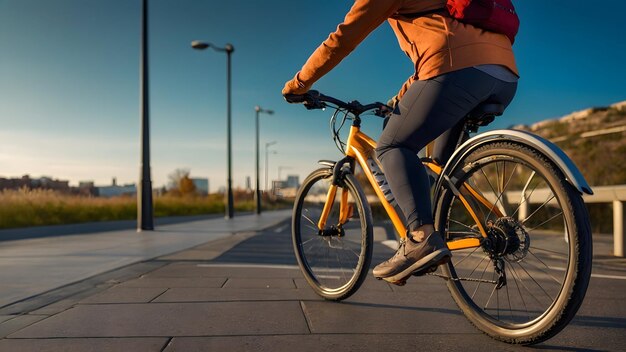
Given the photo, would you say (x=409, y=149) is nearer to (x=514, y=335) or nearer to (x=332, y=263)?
(x=514, y=335)

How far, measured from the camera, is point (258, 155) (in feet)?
115

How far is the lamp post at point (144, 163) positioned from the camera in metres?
12.3

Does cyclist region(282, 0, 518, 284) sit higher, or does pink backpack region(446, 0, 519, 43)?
pink backpack region(446, 0, 519, 43)

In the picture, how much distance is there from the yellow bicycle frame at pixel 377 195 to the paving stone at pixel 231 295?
1.72 ft

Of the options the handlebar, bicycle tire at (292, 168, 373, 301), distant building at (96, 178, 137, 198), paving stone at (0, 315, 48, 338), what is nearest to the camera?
paving stone at (0, 315, 48, 338)

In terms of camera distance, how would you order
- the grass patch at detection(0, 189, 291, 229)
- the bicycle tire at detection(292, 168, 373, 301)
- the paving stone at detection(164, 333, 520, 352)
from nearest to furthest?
the paving stone at detection(164, 333, 520, 352) → the bicycle tire at detection(292, 168, 373, 301) → the grass patch at detection(0, 189, 291, 229)

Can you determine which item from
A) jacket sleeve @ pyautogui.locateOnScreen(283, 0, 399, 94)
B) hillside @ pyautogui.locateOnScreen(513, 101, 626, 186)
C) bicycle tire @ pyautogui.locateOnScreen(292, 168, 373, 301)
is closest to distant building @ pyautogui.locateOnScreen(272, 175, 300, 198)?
bicycle tire @ pyautogui.locateOnScreen(292, 168, 373, 301)

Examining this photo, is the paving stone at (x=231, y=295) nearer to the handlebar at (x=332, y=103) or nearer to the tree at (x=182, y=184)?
the handlebar at (x=332, y=103)

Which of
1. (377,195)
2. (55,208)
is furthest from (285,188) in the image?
(55,208)

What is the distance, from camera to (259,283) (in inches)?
169

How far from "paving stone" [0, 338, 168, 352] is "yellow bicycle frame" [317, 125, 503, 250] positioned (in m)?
1.42

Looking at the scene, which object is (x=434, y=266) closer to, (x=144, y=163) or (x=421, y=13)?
(x=421, y=13)

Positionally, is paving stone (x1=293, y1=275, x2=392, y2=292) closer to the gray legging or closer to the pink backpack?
the gray legging

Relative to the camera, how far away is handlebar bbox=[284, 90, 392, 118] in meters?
3.53
